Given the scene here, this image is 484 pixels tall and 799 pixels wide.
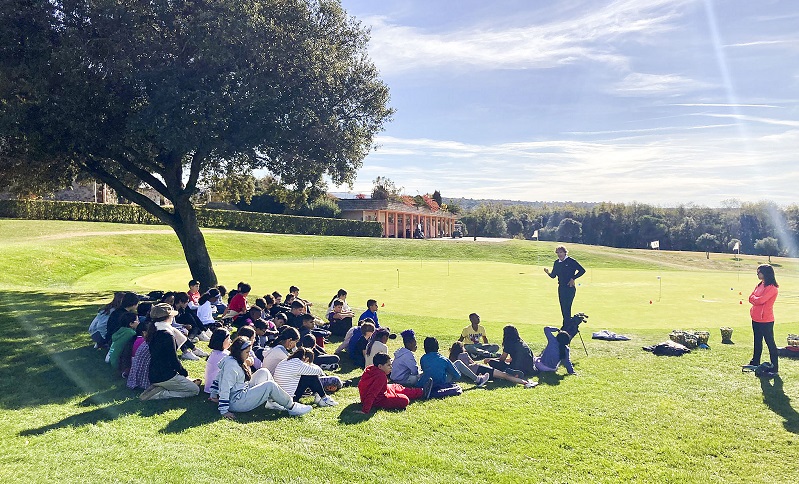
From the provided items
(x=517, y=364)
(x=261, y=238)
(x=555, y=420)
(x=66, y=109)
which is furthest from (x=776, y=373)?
(x=261, y=238)

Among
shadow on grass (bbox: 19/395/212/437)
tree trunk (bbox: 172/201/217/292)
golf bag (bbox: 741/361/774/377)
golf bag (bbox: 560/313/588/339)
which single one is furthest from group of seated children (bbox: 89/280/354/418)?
tree trunk (bbox: 172/201/217/292)

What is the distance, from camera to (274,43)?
19703mm

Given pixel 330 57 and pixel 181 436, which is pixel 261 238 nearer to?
pixel 330 57

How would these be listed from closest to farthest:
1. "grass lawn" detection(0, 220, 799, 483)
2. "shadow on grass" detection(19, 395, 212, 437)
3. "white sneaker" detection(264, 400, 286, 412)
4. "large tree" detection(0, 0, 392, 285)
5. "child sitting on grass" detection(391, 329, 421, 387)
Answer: "grass lawn" detection(0, 220, 799, 483), "shadow on grass" detection(19, 395, 212, 437), "white sneaker" detection(264, 400, 286, 412), "child sitting on grass" detection(391, 329, 421, 387), "large tree" detection(0, 0, 392, 285)

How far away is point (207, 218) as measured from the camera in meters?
61.4

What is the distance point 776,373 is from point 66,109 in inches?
793

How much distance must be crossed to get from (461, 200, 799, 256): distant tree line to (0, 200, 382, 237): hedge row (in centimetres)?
6533

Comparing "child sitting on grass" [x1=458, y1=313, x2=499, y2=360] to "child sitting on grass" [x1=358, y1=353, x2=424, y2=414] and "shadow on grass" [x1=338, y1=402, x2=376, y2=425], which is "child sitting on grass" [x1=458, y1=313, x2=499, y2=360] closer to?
"child sitting on grass" [x1=358, y1=353, x2=424, y2=414]

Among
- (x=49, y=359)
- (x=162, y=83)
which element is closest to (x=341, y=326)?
(x=49, y=359)

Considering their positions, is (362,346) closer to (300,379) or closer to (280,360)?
(280,360)

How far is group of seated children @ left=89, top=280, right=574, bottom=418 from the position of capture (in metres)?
9.23

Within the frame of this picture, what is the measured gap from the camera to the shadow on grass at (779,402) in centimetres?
888

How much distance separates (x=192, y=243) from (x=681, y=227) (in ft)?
401

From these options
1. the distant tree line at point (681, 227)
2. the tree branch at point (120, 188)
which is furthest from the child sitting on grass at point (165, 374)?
the distant tree line at point (681, 227)
